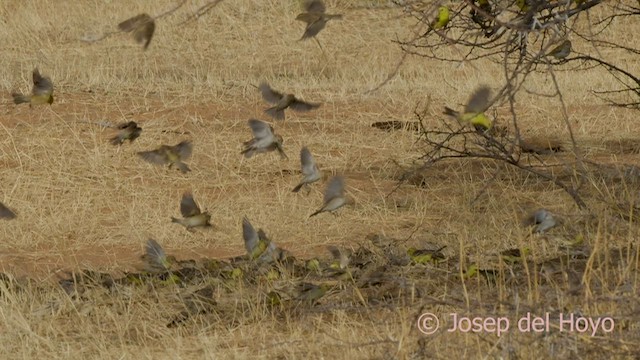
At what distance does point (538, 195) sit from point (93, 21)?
28.9ft

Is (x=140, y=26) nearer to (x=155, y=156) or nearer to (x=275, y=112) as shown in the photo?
(x=275, y=112)

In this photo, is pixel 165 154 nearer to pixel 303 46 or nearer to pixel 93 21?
pixel 303 46

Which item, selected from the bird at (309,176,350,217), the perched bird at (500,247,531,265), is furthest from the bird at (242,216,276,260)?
the perched bird at (500,247,531,265)

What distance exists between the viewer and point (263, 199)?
21.9 feet

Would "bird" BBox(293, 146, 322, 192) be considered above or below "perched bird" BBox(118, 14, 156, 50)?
below

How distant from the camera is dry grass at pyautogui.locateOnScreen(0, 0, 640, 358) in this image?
4.00m

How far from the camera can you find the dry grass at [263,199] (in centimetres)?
400

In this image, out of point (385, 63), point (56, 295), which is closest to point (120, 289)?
point (56, 295)

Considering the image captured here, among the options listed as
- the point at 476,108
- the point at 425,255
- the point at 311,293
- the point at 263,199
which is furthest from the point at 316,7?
the point at 263,199

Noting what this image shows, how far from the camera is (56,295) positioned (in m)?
4.61

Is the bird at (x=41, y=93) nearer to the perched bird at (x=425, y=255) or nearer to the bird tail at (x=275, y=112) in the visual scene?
the bird tail at (x=275, y=112)

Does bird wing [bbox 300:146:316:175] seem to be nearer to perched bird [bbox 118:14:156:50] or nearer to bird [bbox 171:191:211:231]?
bird [bbox 171:191:211:231]

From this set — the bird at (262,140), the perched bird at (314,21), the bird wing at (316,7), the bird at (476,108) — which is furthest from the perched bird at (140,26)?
the bird at (262,140)

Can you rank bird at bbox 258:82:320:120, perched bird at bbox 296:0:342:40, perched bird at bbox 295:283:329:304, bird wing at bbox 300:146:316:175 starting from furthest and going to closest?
1. bird wing at bbox 300:146:316:175
2. bird at bbox 258:82:320:120
3. perched bird at bbox 295:283:329:304
4. perched bird at bbox 296:0:342:40
